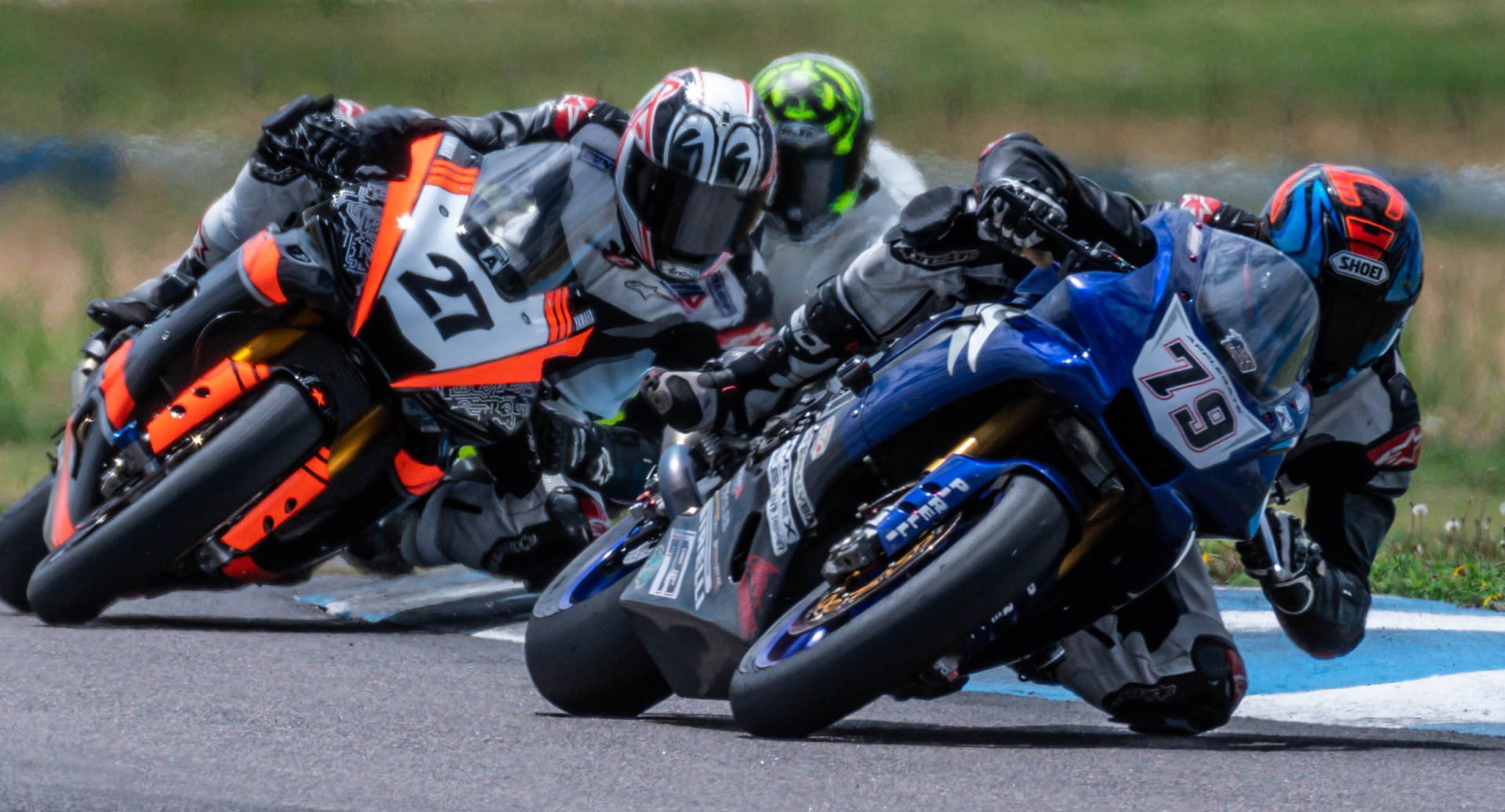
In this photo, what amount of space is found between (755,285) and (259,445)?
1.63m

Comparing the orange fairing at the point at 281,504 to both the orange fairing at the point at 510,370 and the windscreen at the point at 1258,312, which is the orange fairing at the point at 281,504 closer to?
the orange fairing at the point at 510,370

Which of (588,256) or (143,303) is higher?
(588,256)

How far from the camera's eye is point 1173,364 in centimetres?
329

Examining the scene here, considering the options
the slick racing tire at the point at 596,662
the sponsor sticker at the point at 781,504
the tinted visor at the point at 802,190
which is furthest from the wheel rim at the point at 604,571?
the tinted visor at the point at 802,190

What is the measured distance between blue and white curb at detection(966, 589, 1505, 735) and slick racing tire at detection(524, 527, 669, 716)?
118 centimetres

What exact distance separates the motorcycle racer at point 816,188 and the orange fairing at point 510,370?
1.17m

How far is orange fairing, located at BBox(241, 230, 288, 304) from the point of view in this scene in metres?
4.82

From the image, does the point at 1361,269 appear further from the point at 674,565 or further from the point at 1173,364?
the point at 674,565

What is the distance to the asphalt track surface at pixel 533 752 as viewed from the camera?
9.57 feet

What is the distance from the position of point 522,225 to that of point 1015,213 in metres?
1.59

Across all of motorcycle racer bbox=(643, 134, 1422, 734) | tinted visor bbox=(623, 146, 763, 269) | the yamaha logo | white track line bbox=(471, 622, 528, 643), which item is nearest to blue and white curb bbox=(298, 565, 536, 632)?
white track line bbox=(471, 622, 528, 643)

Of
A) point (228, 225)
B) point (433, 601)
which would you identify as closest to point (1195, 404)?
point (228, 225)

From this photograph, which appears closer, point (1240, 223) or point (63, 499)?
point (1240, 223)

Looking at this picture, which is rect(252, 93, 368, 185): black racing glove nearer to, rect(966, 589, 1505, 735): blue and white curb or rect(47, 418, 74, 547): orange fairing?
rect(47, 418, 74, 547): orange fairing
